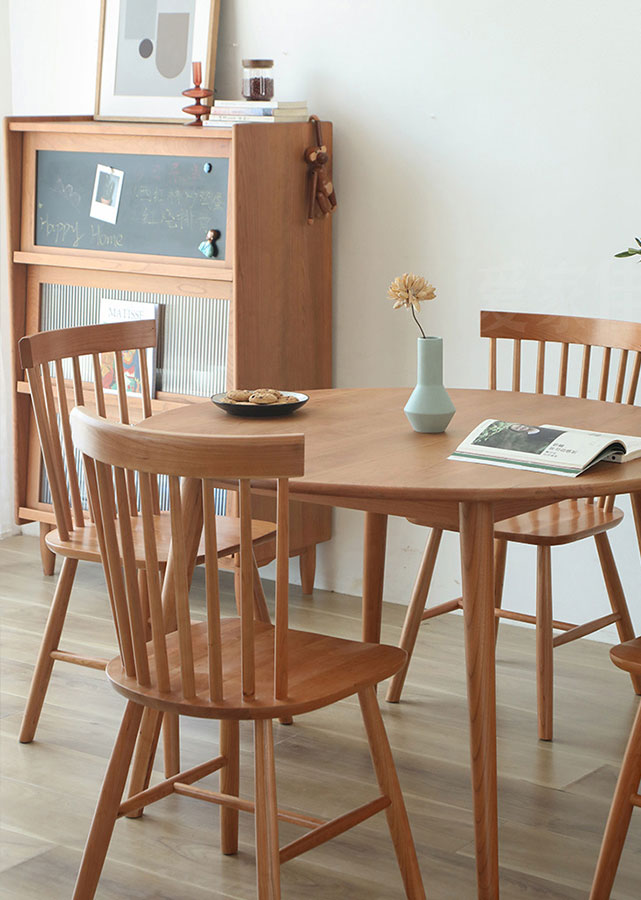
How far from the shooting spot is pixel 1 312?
4.27 meters

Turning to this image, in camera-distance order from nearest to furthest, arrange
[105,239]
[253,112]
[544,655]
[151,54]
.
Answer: [544,655], [253,112], [105,239], [151,54]

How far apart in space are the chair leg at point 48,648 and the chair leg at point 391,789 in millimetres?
904

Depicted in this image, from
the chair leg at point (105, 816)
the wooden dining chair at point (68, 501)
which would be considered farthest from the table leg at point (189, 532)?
the chair leg at point (105, 816)

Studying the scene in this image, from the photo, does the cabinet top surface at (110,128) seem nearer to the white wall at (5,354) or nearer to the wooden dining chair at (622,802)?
the white wall at (5,354)

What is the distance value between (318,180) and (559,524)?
134cm

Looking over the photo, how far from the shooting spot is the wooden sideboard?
329 cm

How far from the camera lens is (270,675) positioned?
5.81 ft

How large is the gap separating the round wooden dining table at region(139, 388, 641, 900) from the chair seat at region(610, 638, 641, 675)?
200 millimetres

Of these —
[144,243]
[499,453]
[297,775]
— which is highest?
[144,243]

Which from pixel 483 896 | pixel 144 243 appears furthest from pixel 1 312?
pixel 483 896

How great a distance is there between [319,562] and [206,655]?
1.91 m

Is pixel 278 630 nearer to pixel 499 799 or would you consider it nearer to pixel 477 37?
pixel 499 799

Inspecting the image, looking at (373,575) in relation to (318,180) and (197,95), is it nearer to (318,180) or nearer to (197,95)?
(318,180)

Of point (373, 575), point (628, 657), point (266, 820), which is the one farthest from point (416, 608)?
point (266, 820)
